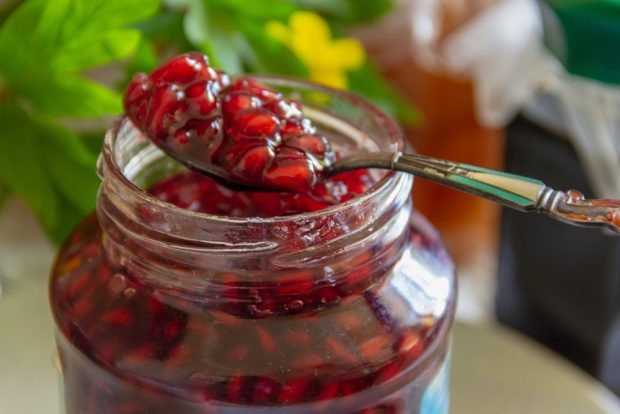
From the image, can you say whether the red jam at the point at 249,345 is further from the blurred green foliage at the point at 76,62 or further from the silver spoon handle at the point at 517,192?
the blurred green foliage at the point at 76,62

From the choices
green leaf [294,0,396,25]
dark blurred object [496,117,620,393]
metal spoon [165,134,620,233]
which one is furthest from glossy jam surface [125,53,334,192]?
dark blurred object [496,117,620,393]

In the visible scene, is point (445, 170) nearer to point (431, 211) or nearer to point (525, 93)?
point (525, 93)

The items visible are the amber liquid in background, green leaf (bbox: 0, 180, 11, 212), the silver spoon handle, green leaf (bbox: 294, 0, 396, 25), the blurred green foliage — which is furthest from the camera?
the amber liquid in background

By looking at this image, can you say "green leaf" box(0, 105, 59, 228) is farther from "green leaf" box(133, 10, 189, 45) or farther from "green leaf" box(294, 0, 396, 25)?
"green leaf" box(294, 0, 396, 25)

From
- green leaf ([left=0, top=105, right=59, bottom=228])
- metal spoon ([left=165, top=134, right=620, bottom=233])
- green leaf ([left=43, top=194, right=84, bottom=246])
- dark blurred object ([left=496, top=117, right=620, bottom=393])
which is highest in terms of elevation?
metal spoon ([left=165, top=134, right=620, bottom=233])

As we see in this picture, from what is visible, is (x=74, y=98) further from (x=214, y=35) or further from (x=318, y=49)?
(x=318, y=49)

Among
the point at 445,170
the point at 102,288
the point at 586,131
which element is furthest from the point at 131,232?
the point at 586,131
